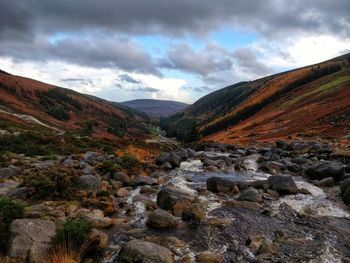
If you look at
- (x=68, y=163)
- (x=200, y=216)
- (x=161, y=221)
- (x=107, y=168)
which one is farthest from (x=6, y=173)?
(x=200, y=216)

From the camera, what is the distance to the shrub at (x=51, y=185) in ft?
54.4

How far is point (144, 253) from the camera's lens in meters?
10.8

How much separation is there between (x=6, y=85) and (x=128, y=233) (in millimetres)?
159042

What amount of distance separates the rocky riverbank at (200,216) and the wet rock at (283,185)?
0.21ft

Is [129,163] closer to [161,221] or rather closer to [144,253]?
[161,221]

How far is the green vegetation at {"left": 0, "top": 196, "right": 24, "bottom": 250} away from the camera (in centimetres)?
1067

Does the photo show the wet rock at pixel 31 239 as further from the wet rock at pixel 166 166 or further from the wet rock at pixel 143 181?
the wet rock at pixel 166 166

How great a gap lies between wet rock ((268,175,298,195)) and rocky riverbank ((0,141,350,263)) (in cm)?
6

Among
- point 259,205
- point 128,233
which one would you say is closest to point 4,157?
point 128,233

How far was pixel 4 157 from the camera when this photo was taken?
26719 millimetres

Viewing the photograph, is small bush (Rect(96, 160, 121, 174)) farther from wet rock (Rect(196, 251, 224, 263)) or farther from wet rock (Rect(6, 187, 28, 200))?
wet rock (Rect(196, 251, 224, 263))

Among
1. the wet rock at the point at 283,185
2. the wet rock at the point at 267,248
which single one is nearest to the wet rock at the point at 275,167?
the wet rock at the point at 283,185

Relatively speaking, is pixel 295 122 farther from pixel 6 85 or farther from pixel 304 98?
pixel 6 85

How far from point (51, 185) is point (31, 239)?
20.8 ft
